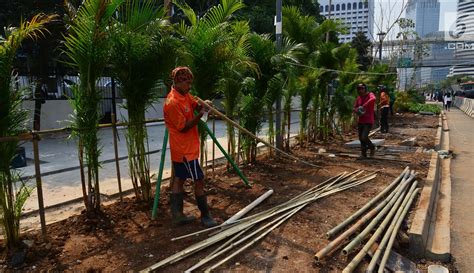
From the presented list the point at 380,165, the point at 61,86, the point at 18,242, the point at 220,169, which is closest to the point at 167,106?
the point at 18,242

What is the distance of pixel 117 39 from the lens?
4055 mm

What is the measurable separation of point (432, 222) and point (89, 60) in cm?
456

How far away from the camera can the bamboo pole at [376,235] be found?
3223 millimetres

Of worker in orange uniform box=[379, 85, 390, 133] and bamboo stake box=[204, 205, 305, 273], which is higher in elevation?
worker in orange uniform box=[379, 85, 390, 133]

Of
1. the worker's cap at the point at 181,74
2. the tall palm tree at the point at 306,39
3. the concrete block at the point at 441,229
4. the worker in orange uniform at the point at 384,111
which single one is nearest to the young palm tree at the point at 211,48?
the worker's cap at the point at 181,74

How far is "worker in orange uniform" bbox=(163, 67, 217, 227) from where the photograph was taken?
12.6 feet

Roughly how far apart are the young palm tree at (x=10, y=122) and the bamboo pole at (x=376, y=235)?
3042 millimetres

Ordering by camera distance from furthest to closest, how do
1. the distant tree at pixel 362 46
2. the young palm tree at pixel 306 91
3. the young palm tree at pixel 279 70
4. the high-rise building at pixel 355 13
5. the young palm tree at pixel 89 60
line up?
the distant tree at pixel 362 46
the high-rise building at pixel 355 13
the young palm tree at pixel 306 91
the young palm tree at pixel 279 70
the young palm tree at pixel 89 60

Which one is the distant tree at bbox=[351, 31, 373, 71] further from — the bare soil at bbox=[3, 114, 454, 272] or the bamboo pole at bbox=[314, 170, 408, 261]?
the bamboo pole at bbox=[314, 170, 408, 261]

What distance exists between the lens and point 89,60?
3867 millimetres

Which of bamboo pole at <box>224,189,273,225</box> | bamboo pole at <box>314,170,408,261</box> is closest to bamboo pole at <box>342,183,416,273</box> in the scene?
bamboo pole at <box>314,170,408,261</box>

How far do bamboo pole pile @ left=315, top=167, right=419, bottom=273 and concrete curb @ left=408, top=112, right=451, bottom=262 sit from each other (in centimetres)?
17

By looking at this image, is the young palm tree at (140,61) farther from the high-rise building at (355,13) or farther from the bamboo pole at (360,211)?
the high-rise building at (355,13)

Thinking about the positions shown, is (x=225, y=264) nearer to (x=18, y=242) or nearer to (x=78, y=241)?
(x=78, y=241)
